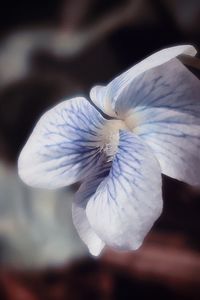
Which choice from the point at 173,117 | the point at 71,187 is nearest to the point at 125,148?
the point at 173,117

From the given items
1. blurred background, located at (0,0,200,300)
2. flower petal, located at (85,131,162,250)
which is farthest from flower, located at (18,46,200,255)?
blurred background, located at (0,0,200,300)

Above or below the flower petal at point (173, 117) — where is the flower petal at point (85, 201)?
below

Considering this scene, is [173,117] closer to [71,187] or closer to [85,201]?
[85,201]

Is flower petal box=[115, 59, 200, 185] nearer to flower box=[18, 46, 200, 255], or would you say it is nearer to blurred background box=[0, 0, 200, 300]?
flower box=[18, 46, 200, 255]

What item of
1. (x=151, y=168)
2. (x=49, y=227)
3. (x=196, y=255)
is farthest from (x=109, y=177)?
(x=49, y=227)

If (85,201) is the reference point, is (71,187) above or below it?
below

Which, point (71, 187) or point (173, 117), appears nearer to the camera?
point (173, 117)

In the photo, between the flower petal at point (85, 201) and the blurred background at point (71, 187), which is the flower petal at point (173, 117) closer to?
the flower petal at point (85, 201)

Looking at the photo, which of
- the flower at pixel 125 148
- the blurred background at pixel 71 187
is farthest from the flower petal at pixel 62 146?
the blurred background at pixel 71 187
